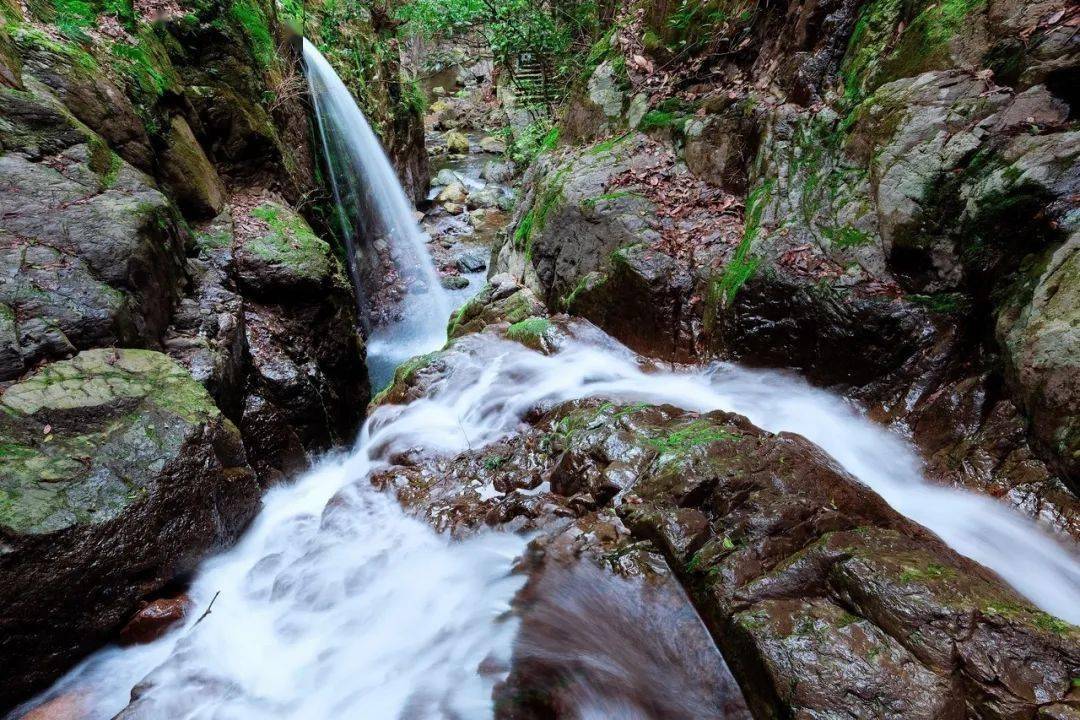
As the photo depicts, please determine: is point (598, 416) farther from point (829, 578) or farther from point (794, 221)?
point (794, 221)

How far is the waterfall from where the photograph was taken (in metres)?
11.2

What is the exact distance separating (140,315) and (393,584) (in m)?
3.71

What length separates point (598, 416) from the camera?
180 inches

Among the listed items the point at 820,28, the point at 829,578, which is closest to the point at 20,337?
the point at 829,578

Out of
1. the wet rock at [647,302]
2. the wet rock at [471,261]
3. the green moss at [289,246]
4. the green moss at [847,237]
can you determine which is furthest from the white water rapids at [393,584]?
the wet rock at [471,261]

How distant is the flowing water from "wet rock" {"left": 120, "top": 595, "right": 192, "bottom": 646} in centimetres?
7

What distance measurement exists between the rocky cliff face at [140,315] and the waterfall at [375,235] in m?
2.38

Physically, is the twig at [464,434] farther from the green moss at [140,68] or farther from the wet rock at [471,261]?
the wet rock at [471,261]

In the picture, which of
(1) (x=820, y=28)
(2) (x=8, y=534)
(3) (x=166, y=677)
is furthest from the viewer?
(1) (x=820, y=28)

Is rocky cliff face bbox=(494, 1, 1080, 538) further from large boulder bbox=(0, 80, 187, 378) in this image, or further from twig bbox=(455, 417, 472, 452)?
large boulder bbox=(0, 80, 187, 378)

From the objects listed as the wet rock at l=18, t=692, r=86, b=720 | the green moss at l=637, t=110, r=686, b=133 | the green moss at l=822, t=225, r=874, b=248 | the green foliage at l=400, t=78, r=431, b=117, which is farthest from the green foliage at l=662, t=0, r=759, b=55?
the green foliage at l=400, t=78, r=431, b=117

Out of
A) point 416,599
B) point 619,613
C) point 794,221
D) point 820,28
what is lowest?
point 416,599

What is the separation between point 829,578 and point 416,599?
110 inches

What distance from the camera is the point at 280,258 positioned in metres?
6.94
